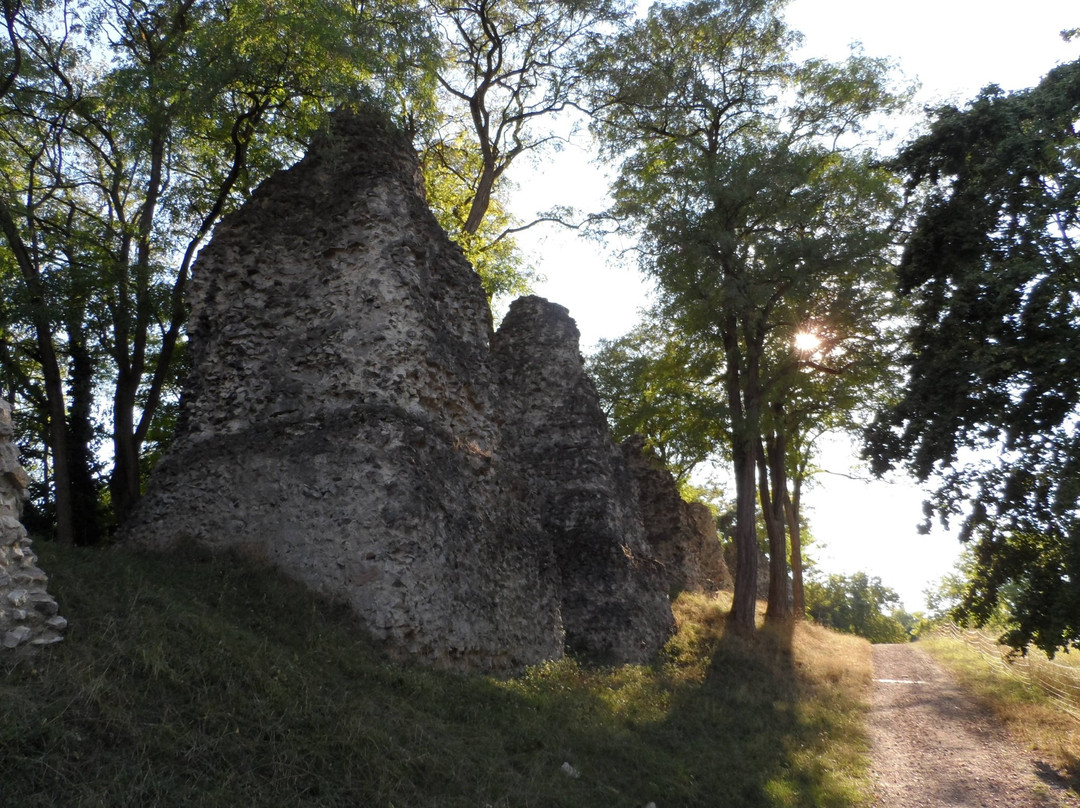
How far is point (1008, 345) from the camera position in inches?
386

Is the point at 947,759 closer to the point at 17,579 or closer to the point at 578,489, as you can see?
the point at 578,489

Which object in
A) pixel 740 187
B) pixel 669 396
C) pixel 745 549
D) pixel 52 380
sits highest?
pixel 740 187

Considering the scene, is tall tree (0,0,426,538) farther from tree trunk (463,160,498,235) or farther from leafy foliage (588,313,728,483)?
leafy foliage (588,313,728,483)

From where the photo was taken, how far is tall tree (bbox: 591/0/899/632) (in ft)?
54.7

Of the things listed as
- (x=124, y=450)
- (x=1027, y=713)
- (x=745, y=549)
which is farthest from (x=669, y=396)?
(x=124, y=450)

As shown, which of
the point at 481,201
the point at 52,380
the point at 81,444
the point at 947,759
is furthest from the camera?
the point at 481,201

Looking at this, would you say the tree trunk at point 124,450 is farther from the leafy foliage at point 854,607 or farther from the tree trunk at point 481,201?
the leafy foliage at point 854,607

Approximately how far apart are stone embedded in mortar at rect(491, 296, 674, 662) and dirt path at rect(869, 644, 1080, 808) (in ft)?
14.1

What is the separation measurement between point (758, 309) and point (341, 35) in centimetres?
1009

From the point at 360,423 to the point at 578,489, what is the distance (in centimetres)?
649

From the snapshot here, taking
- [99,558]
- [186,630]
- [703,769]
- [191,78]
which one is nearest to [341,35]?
[191,78]

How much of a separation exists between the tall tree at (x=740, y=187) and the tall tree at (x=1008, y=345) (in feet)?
16.5

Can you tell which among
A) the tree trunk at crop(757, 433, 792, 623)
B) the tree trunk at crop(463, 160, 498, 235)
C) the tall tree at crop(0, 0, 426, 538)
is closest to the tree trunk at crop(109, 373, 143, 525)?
the tall tree at crop(0, 0, 426, 538)

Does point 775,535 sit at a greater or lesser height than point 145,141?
lesser
